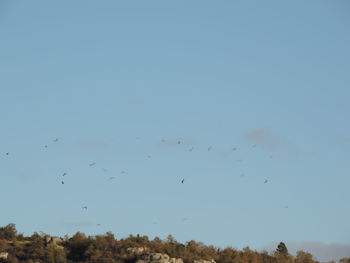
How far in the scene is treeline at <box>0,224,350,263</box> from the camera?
162500mm

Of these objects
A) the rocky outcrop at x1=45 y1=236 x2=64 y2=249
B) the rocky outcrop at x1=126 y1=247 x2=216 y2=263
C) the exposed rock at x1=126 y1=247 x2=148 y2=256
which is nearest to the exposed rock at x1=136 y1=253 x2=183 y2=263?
the rocky outcrop at x1=126 y1=247 x2=216 y2=263

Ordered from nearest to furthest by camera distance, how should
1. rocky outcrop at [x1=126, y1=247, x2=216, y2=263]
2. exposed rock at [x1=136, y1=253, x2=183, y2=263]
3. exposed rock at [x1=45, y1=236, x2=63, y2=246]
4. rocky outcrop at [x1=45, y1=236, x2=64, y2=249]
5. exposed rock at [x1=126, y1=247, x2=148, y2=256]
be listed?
exposed rock at [x1=136, y1=253, x2=183, y2=263] → rocky outcrop at [x1=126, y1=247, x2=216, y2=263] → exposed rock at [x1=126, y1=247, x2=148, y2=256] → rocky outcrop at [x1=45, y1=236, x2=64, y2=249] → exposed rock at [x1=45, y1=236, x2=63, y2=246]

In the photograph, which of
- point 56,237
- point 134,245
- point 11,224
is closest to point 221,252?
point 134,245

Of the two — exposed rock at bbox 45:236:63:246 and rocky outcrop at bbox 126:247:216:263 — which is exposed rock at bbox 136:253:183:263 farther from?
exposed rock at bbox 45:236:63:246

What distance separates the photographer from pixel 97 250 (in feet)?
541

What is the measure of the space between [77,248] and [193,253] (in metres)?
Result: 24.1

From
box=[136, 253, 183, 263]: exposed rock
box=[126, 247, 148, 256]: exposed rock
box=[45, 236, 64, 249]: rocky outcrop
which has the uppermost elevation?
box=[45, 236, 64, 249]: rocky outcrop

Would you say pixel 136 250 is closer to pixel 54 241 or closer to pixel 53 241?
pixel 53 241

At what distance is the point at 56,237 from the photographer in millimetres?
176750

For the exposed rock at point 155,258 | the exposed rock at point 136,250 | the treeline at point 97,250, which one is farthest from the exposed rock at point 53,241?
the exposed rock at point 155,258

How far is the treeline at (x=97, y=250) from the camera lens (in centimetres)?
16250

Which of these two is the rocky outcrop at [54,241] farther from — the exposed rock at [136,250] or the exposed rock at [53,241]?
the exposed rock at [136,250]

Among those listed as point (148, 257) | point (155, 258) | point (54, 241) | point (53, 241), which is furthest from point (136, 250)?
point (54, 241)

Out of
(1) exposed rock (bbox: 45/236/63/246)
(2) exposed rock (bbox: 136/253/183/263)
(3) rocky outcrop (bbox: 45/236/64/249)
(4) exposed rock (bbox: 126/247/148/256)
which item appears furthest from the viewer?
Result: (1) exposed rock (bbox: 45/236/63/246)
